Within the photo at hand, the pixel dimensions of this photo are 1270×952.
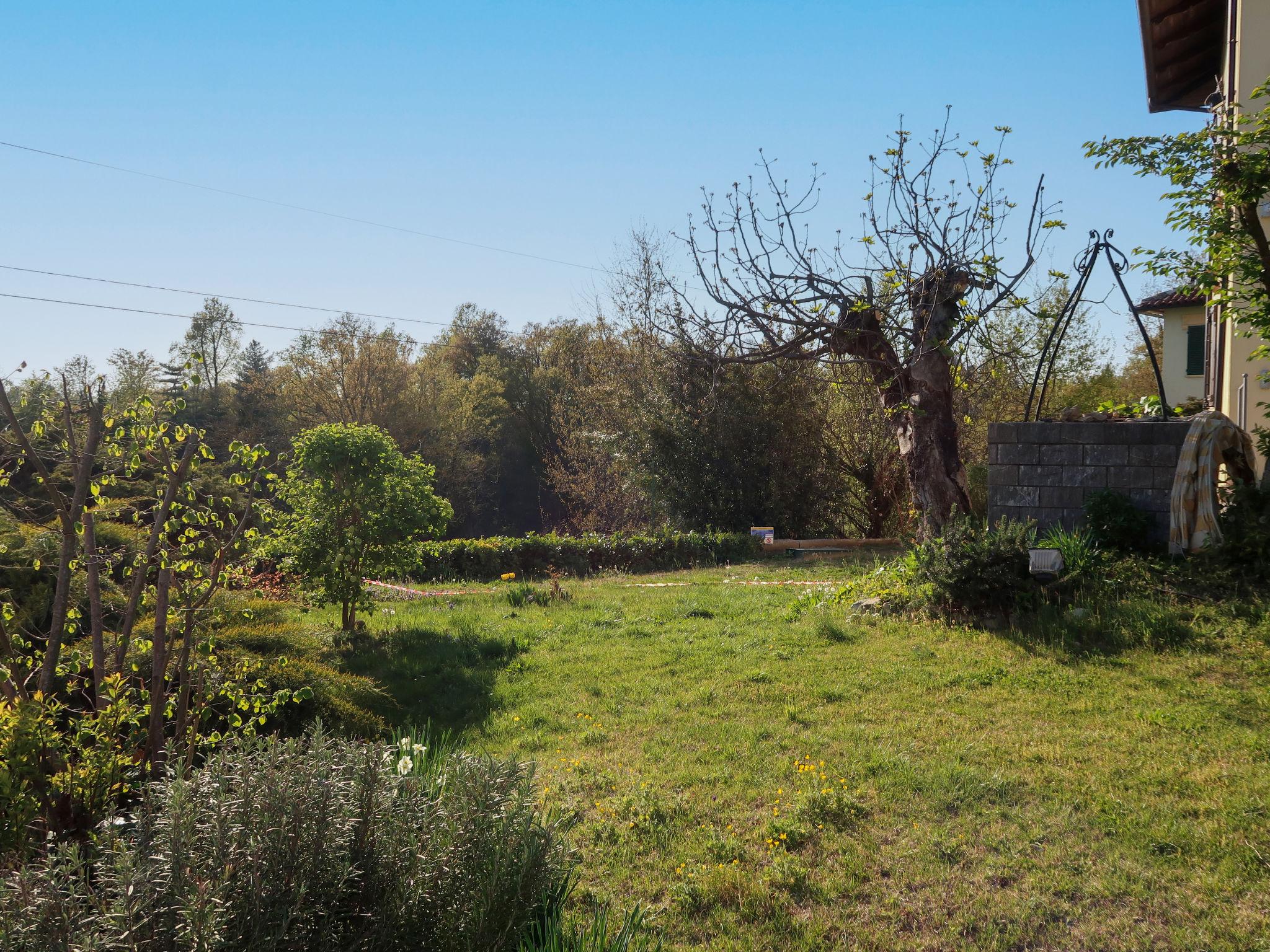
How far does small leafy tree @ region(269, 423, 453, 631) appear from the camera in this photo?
27.1ft

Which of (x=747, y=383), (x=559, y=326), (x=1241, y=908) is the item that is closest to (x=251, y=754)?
(x=1241, y=908)

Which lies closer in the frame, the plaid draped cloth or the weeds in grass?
the plaid draped cloth

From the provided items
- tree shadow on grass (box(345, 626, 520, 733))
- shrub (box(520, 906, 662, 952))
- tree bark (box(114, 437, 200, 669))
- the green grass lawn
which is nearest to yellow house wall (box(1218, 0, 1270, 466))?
the green grass lawn

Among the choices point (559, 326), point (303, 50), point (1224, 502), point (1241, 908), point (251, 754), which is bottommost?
point (1241, 908)

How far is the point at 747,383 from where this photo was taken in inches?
683

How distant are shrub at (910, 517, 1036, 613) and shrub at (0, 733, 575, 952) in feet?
15.0

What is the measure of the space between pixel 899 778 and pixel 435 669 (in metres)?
4.27

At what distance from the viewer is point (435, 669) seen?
23.8 feet

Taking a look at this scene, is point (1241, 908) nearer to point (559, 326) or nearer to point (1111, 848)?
point (1111, 848)

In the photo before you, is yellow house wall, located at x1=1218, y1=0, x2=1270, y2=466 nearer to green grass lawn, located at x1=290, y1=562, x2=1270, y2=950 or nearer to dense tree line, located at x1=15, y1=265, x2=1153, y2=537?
dense tree line, located at x1=15, y1=265, x2=1153, y2=537

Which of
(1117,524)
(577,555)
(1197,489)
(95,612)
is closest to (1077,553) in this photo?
(1117,524)

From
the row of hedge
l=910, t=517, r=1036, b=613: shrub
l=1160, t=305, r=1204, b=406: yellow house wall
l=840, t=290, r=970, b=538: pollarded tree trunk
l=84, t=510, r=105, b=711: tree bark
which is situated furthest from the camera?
l=1160, t=305, r=1204, b=406: yellow house wall

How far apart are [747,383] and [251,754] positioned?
593 inches

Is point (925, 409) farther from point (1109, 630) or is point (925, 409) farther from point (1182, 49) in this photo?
point (1182, 49)
